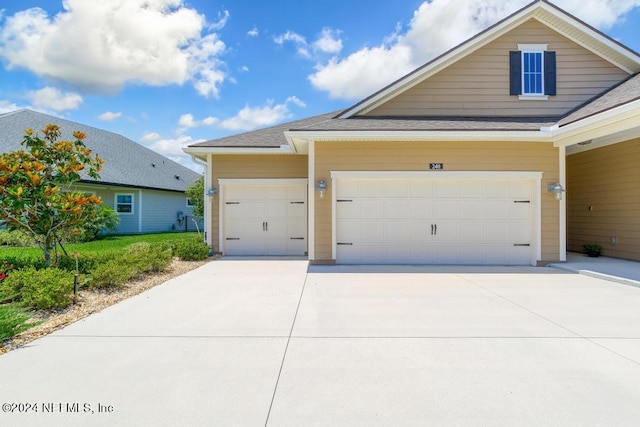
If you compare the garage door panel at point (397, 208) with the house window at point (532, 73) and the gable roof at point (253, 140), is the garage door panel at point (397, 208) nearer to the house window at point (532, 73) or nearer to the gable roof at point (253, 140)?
the gable roof at point (253, 140)

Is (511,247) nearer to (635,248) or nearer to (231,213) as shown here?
(635,248)

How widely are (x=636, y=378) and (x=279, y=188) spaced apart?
8560 millimetres

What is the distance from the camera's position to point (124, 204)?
16.8 metres

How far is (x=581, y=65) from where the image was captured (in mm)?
9305

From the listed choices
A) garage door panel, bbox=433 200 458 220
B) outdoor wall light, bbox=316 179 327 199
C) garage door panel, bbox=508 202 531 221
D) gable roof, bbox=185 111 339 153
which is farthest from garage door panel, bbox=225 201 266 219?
garage door panel, bbox=508 202 531 221

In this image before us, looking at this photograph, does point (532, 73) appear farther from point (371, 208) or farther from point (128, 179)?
point (128, 179)

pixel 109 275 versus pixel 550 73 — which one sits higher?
pixel 550 73

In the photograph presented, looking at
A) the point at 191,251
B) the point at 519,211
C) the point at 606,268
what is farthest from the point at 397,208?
the point at 191,251

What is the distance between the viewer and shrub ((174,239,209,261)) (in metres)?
8.81

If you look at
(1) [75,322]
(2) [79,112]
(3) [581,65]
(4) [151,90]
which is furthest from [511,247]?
(2) [79,112]

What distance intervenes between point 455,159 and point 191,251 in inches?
284

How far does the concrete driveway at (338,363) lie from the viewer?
7.72 ft

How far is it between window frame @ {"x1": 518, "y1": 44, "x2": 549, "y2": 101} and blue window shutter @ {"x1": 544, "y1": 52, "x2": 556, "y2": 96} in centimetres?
5

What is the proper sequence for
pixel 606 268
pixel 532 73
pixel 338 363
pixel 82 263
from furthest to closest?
pixel 532 73
pixel 606 268
pixel 82 263
pixel 338 363
